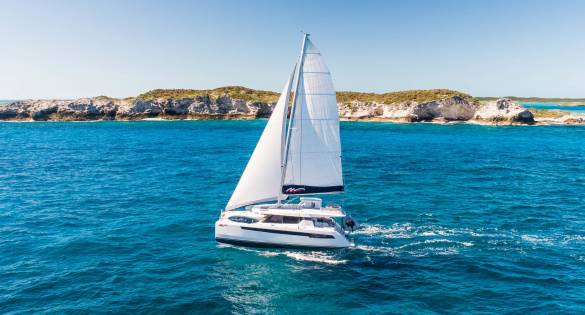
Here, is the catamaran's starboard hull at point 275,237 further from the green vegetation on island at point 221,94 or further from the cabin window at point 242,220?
the green vegetation on island at point 221,94

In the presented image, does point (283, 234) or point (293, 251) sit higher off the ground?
point (283, 234)

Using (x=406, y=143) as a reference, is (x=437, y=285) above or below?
below

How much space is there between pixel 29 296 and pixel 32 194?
936 inches

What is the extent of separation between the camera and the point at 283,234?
25.8 metres

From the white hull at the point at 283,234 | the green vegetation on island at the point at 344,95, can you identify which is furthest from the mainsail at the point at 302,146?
the green vegetation on island at the point at 344,95

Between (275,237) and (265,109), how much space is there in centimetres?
13166

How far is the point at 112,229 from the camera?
2942 centimetres

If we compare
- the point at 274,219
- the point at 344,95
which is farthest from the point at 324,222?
the point at 344,95

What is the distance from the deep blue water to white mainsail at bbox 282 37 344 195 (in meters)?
5.10

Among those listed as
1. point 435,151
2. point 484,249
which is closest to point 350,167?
point 435,151

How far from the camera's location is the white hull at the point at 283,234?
25.6m

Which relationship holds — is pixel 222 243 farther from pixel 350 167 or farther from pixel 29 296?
pixel 350 167

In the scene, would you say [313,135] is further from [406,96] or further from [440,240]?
[406,96]

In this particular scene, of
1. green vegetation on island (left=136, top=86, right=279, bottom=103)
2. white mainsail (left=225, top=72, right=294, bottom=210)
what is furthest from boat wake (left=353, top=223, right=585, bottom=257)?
green vegetation on island (left=136, top=86, right=279, bottom=103)
